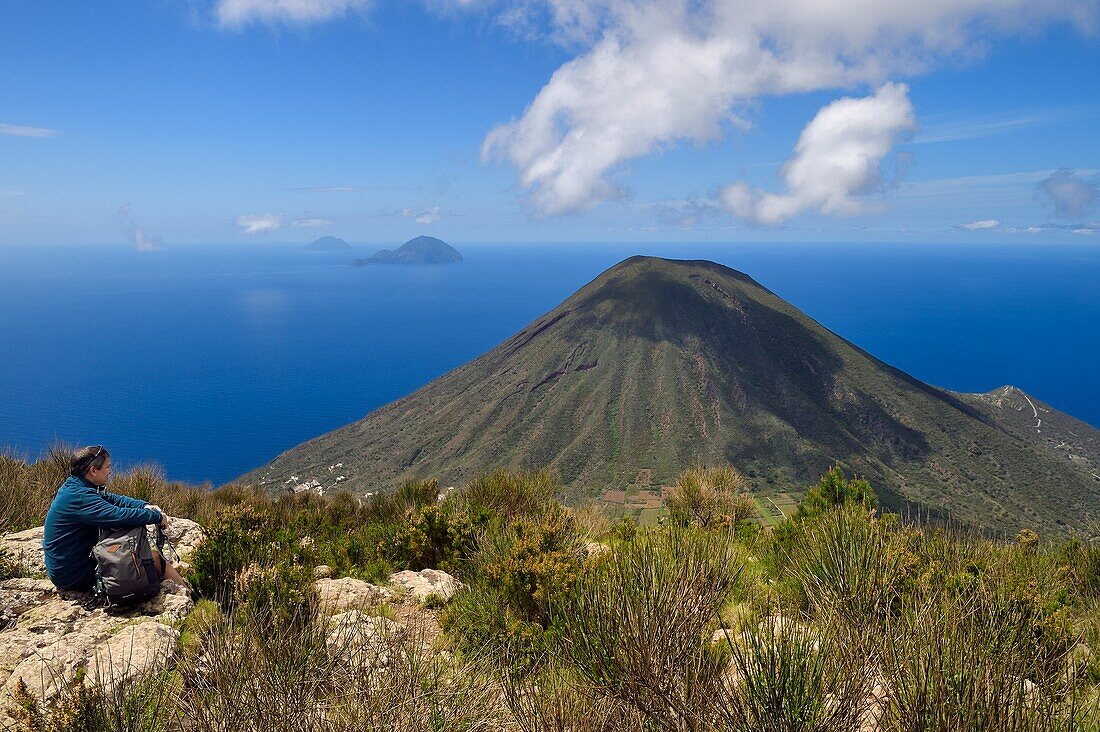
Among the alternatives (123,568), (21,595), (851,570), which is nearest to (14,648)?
(123,568)

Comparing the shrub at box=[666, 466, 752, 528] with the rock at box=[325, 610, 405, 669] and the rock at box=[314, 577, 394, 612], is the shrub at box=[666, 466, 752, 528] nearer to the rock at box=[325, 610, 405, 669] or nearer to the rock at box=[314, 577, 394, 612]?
the rock at box=[314, 577, 394, 612]

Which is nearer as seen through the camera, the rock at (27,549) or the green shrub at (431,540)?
the rock at (27,549)

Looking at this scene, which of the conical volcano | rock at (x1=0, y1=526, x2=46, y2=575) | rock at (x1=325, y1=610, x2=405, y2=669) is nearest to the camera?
rock at (x1=325, y1=610, x2=405, y2=669)

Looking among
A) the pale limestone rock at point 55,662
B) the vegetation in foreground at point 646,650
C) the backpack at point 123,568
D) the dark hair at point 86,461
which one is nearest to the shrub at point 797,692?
the vegetation in foreground at point 646,650

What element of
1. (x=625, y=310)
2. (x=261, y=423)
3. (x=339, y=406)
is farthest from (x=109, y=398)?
(x=625, y=310)

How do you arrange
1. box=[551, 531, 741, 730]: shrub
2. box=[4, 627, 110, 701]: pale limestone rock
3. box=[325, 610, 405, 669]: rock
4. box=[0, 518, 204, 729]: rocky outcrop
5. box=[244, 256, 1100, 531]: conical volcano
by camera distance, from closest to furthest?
box=[551, 531, 741, 730]: shrub < box=[325, 610, 405, 669]: rock < box=[4, 627, 110, 701]: pale limestone rock < box=[0, 518, 204, 729]: rocky outcrop < box=[244, 256, 1100, 531]: conical volcano

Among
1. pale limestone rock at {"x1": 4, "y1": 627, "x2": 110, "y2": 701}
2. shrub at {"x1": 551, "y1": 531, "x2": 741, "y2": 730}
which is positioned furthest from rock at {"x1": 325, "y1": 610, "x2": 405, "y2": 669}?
pale limestone rock at {"x1": 4, "y1": 627, "x2": 110, "y2": 701}

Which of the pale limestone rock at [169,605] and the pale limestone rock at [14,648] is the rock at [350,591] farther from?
the pale limestone rock at [14,648]
